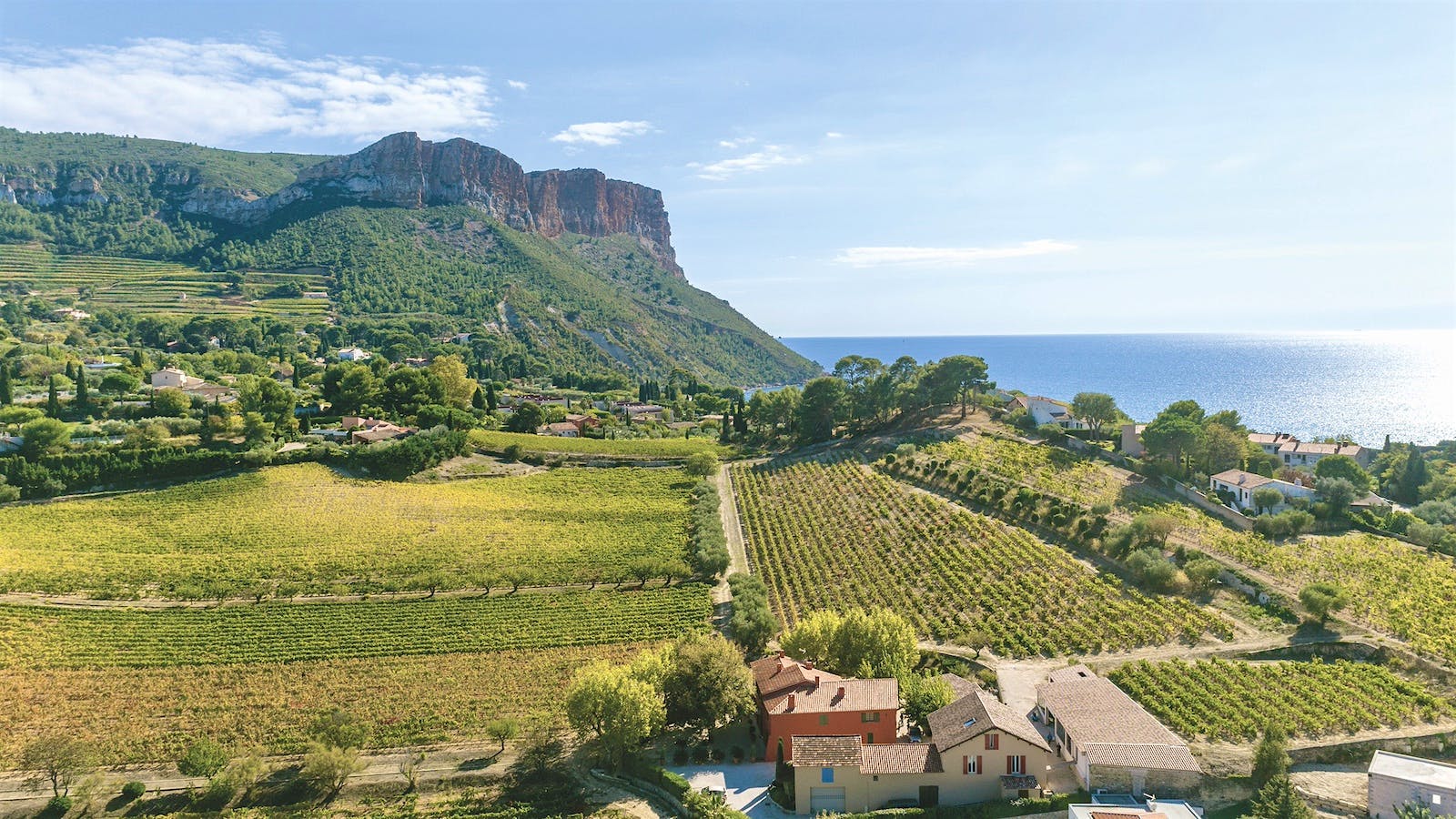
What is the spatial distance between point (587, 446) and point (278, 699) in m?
46.3

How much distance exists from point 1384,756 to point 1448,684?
963 centimetres

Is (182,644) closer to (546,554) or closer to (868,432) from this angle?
(546,554)

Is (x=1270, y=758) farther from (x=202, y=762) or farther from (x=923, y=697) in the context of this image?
(x=202, y=762)

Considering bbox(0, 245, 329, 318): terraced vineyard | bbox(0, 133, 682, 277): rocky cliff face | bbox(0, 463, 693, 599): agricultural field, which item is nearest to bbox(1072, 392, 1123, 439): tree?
bbox(0, 463, 693, 599): agricultural field

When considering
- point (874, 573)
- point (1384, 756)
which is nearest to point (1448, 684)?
point (1384, 756)

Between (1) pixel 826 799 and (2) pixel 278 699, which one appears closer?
(1) pixel 826 799

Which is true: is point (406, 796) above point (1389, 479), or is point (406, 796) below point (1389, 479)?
below

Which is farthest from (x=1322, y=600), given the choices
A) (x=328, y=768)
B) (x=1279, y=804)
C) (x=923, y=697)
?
(x=328, y=768)

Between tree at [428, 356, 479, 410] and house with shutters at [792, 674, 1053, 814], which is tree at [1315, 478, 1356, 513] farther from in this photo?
tree at [428, 356, 479, 410]

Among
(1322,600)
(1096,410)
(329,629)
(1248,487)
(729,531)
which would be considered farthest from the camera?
(1096,410)

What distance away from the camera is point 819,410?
82188 millimetres

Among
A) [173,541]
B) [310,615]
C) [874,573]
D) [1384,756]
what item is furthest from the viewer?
[173,541]

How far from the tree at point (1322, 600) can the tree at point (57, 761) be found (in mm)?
54243

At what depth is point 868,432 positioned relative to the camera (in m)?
81.7
